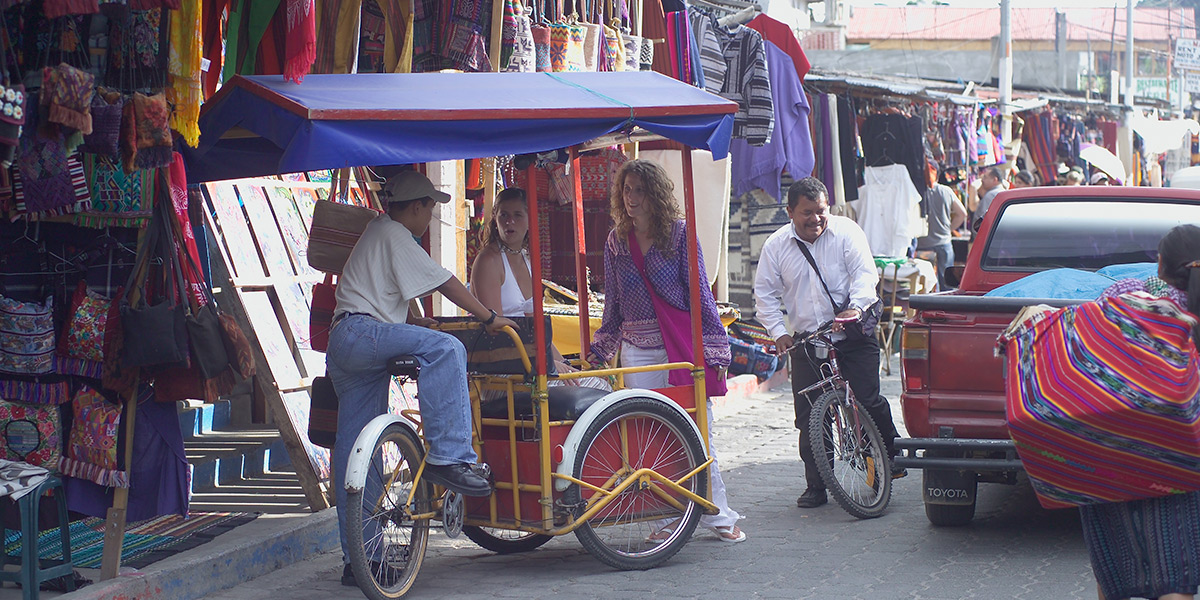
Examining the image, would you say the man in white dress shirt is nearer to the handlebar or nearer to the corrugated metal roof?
the handlebar

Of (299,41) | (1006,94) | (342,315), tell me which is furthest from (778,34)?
(1006,94)

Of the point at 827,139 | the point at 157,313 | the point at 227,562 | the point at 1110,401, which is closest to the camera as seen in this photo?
the point at 1110,401

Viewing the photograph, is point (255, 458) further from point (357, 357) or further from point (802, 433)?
point (802, 433)

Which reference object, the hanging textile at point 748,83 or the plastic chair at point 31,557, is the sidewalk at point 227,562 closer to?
the plastic chair at point 31,557

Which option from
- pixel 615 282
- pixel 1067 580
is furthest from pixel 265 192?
pixel 1067 580

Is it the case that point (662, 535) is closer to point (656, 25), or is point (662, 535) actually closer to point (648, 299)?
point (648, 299)

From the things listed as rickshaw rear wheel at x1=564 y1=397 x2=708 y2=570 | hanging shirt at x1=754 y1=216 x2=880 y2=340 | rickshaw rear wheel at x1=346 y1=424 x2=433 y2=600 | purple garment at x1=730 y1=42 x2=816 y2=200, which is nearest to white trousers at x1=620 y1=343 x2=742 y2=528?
rickshaw rear wheel at x1=564 y1=397 x2=708 y2=570

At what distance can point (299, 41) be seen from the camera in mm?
5559

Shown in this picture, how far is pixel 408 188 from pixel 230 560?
1.89m

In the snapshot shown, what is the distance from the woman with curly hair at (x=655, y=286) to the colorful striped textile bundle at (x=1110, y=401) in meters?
2.46

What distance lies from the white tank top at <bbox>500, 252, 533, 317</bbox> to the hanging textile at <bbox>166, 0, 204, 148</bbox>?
1656 mm

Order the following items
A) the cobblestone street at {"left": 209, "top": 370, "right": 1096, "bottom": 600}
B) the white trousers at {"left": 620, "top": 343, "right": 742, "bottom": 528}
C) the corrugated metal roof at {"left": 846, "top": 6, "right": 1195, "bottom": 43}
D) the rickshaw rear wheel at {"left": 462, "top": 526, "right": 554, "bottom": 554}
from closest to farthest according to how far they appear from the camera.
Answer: the cobblestone street at {"left": 209, "top": 370, "right": 1096, "bottom": 600}, the rickshaw rear wheel at {"left": 462, "top": 526, "right": 554, "bottom": 554}, the white trousers at {"left": 620, "top": 343, "right": 742, "bottom": 528}, the corrugated metal roof at {"left": 846, "top": 6, "right": 1195, "bottom": 43}

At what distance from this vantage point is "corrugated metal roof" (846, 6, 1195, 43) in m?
58.5

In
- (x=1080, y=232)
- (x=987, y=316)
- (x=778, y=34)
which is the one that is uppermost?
(x=778, y=34)
